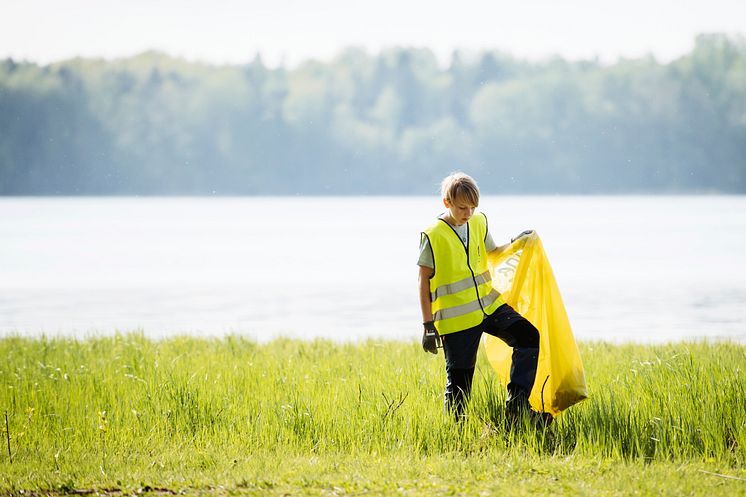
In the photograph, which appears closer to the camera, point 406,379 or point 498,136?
point 406,379

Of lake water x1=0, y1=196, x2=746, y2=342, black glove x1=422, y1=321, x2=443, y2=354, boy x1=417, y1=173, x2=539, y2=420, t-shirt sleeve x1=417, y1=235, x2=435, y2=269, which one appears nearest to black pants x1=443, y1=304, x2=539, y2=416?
boy x1=417, y1=173, x2=539, y2=420

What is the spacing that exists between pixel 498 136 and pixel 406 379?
322 ft

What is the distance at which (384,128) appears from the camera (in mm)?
106812

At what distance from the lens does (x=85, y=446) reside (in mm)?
6441

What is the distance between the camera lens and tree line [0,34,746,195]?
333 feet

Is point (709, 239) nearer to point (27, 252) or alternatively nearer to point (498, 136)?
point (27, 252)

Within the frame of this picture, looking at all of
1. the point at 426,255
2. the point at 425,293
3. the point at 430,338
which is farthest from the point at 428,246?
the point at 430,338

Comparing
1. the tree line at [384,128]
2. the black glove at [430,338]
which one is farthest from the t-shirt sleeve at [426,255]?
the tree line at [384,128]

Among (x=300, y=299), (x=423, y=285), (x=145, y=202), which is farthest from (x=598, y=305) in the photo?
(x=145, y=202)

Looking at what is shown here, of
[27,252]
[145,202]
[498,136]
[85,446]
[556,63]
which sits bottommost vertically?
[85,446]

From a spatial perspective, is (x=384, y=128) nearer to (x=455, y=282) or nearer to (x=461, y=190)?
(x=455, y=282)

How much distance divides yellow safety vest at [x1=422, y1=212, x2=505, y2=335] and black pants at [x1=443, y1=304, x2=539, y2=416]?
0.23 ft

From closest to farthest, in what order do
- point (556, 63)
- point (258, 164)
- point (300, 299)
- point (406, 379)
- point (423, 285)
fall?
1. point (423, 285)
2. point (406, 379)
3. point (300, 299)
4. point (258, 164)
5. point (556, 63)

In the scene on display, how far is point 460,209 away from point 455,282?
50cm
